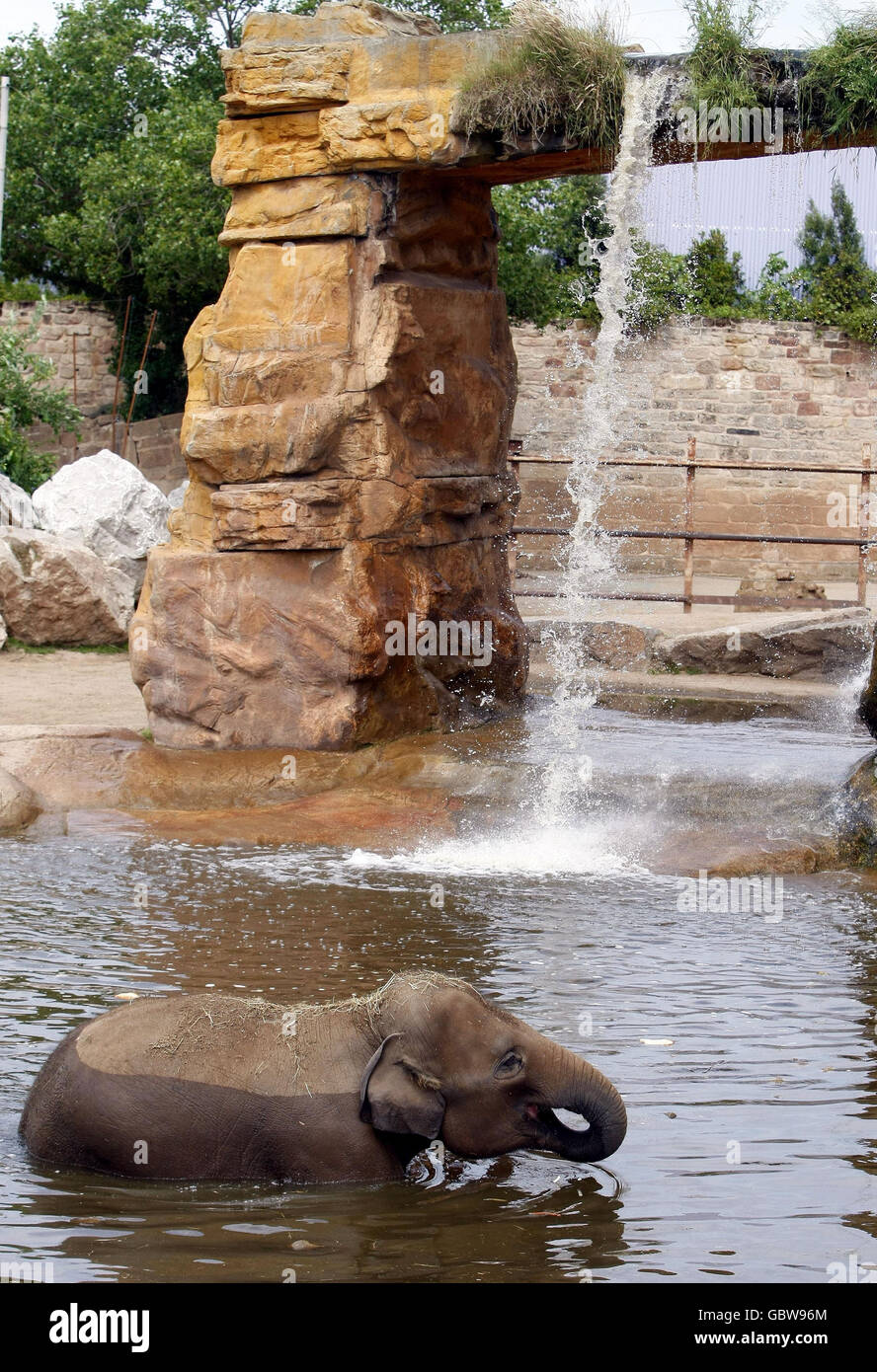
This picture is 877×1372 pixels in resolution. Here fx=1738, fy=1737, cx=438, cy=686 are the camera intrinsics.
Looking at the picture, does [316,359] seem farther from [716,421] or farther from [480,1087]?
[716,421]

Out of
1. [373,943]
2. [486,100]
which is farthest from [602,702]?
[373,943]

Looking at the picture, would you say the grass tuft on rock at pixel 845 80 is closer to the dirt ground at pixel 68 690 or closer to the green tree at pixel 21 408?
the dirt ground at pixel 68 690

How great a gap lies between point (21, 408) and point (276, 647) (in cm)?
1201

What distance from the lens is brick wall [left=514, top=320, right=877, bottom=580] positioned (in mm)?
24266

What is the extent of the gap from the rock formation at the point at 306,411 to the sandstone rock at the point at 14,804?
4.25 ft

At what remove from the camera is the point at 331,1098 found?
171 inches

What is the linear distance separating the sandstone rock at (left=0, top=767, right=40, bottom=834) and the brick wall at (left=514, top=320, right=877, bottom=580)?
15.5 m

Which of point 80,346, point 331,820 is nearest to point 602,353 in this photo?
point 331,820

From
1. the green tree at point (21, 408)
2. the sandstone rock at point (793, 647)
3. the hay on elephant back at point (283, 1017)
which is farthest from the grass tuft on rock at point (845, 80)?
the green tree at point (21, 408)

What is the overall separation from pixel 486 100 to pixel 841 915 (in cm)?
470

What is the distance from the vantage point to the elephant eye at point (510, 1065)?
4266mm

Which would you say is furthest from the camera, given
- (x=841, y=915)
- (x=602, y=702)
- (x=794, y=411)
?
(x=794, y=411)
